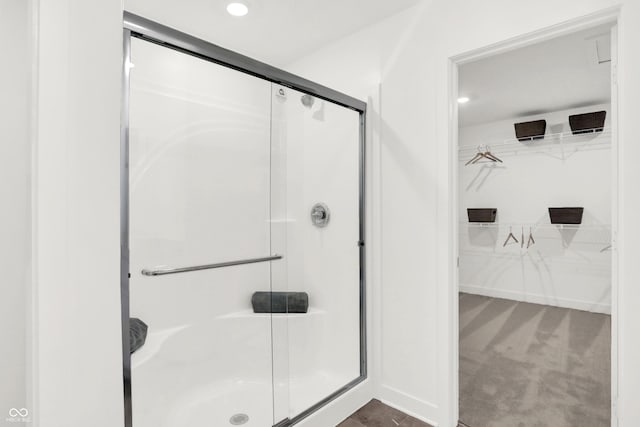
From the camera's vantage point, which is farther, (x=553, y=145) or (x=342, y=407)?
(x=553, y=145)

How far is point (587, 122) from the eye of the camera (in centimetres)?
394

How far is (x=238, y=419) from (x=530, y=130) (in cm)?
455

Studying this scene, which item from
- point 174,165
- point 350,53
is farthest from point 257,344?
point 350,53

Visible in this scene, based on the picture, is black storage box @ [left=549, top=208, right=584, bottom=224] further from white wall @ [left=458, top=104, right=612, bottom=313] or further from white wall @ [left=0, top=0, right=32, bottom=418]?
white wall @ [left=0, top=0, right=32, bottom=418]

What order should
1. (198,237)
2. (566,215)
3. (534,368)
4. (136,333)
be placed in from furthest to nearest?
(566,215) → (534,368) → (198,237) → (136,333)

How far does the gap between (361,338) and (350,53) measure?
78.5 inches

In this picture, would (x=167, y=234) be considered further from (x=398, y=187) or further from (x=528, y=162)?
(x=528, y=162)

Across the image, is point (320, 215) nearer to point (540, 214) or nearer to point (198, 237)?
point (198, 237)

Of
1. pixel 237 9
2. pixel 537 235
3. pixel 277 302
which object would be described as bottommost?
pixel 277 302

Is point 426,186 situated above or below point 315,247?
above

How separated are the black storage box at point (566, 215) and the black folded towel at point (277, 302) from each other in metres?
3.57

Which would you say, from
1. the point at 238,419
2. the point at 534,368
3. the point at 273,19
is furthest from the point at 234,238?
the point at 534,368

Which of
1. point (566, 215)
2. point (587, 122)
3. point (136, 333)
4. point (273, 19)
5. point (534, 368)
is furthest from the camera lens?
point (566, 215)

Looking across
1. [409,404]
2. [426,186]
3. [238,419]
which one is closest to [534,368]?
[409,404]
